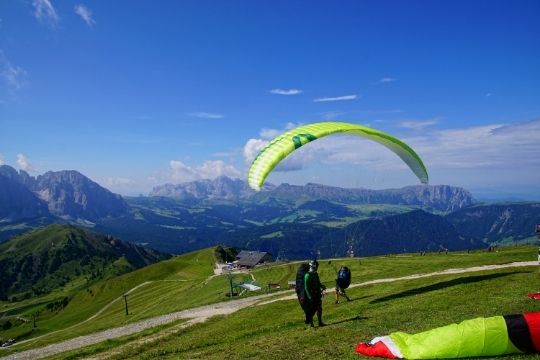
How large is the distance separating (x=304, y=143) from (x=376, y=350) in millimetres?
13462

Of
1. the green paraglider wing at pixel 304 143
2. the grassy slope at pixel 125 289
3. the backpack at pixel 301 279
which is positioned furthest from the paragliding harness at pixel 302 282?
the grassy slope at pixel 125 289

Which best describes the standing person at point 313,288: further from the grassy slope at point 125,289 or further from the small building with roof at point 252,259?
the small building with roof at point 252,259

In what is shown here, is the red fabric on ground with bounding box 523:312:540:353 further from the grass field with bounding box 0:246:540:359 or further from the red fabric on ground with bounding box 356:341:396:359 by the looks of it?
the grass field with bounding box 0:246:540:359

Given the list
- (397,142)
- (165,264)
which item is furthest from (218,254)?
(397,142)

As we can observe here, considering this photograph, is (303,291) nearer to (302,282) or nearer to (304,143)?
(302,282)

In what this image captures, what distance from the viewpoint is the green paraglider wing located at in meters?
25.0

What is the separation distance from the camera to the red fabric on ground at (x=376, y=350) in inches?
544

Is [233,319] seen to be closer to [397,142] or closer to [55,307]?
[397,142]

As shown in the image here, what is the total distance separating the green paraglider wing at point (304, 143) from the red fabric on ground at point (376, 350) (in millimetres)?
11177

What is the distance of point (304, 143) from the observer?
2548 centimetres

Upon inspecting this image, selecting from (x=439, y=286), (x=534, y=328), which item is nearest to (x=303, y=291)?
(x=534, y=328)

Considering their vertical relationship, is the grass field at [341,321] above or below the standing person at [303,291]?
below

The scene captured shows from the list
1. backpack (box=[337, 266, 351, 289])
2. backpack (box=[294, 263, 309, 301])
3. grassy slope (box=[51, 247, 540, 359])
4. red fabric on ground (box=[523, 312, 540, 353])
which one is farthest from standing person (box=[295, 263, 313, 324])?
red fabric on ground (box=[523, 312, 540, 353])

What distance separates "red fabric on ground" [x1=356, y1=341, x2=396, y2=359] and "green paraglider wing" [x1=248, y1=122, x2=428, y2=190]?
440 inches
